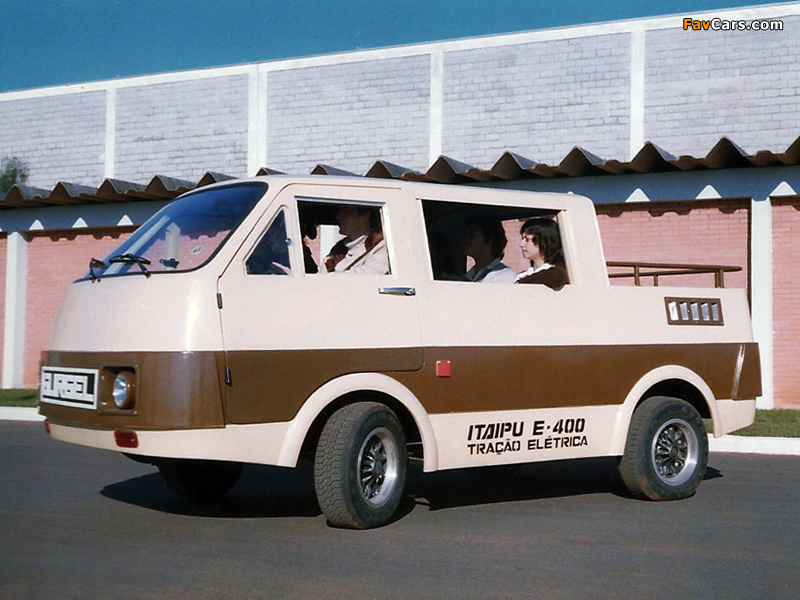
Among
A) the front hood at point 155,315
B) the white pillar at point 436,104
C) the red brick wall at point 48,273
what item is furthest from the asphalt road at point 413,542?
the red brick wall at point 48,273

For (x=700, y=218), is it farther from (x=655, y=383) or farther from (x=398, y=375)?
(x=398, y=375)

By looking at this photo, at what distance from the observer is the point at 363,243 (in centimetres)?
720

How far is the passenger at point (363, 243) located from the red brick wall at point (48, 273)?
15.6m

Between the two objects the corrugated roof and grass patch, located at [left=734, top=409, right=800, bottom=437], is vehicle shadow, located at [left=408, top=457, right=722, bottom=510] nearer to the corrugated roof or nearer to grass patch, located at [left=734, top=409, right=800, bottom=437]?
grass patch, located at [left=734, top=409, right=800, bottom=437]

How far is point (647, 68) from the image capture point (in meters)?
19.3

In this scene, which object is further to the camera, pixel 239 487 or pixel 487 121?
pixel 487 121

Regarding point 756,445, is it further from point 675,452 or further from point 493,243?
point 493,243

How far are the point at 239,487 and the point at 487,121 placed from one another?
13.2 m

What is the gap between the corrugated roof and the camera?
51.4 ft

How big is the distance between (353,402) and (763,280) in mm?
10933

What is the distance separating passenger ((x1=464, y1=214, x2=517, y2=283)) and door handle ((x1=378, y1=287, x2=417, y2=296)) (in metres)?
0.78

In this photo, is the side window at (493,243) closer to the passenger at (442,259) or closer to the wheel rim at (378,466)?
the passenger at (442,259)

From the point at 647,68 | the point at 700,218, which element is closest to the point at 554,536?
the point at 700,218

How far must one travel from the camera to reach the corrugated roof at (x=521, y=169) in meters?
15.7
